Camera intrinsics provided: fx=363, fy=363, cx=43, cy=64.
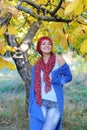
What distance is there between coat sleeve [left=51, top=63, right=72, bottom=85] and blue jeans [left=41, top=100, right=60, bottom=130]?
0.80 ft

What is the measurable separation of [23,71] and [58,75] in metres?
1.68

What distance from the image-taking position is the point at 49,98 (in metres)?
4.02

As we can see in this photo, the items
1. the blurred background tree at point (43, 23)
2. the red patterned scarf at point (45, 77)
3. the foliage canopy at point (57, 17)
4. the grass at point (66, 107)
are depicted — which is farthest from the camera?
the grass at point (66, 107)

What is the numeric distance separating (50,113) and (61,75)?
458 millimetres

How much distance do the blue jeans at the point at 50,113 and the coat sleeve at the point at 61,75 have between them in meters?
0.24

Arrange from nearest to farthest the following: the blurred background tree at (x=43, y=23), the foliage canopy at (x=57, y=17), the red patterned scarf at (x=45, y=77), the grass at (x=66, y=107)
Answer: the foliage canopy at (x=57, y=17) → the blurred background tree at (x=43, y=23) → the red patterned scarf at (x=45, y=77) → the grass at (x=66, y=107)

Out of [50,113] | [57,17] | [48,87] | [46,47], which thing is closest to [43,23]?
[46,47]

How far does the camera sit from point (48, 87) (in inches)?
157

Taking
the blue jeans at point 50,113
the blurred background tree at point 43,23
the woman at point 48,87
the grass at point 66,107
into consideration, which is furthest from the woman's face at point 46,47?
the grass at point 66,107

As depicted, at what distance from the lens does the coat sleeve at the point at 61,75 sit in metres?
4.07

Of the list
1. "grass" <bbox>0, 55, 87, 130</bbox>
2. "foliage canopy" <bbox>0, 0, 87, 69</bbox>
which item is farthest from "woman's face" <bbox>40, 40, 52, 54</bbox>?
"grass" <bbox>0, 55, 87, 130</bbox>

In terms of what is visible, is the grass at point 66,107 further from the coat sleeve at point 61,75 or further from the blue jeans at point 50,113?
the coat sleeve at point 61,75

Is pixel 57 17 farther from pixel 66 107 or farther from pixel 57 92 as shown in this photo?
pixel 66 107

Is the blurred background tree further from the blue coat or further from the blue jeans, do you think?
the blue jeans
